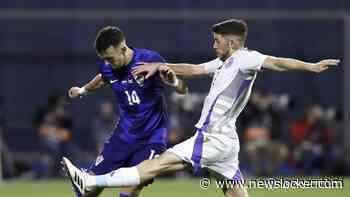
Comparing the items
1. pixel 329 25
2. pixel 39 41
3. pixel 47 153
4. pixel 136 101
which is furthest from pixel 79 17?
pixel 136 101

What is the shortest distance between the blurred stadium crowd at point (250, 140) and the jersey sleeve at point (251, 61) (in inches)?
455

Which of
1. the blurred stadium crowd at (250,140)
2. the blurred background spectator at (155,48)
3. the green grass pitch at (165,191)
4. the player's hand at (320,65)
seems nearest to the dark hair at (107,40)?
the player's hand at (320,65)

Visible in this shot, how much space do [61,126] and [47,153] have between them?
1139mm

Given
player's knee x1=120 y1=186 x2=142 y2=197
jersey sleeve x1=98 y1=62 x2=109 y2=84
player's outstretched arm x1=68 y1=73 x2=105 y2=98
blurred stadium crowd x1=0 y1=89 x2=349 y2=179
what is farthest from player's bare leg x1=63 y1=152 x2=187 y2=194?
blurred stadium crowd x1=0 y1=89 x2=349 y2=179

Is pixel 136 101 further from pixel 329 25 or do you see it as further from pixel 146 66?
pixel 329 25

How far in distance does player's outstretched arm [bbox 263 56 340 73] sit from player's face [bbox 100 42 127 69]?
150 centimetres

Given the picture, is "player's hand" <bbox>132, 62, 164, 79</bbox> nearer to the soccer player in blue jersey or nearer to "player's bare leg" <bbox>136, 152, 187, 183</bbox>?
the soccer player in blue jersey

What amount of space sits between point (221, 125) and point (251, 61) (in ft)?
2.19

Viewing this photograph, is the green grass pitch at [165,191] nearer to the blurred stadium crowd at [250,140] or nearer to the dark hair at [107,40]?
the blurred stadium crowd at [250,140]

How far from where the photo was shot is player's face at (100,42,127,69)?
1080 centimetres

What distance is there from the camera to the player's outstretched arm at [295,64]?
10047 millimetres

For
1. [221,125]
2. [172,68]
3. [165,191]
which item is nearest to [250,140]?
[165,191]

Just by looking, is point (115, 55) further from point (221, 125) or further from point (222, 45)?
point (221, 125)

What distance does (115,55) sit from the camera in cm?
1085
